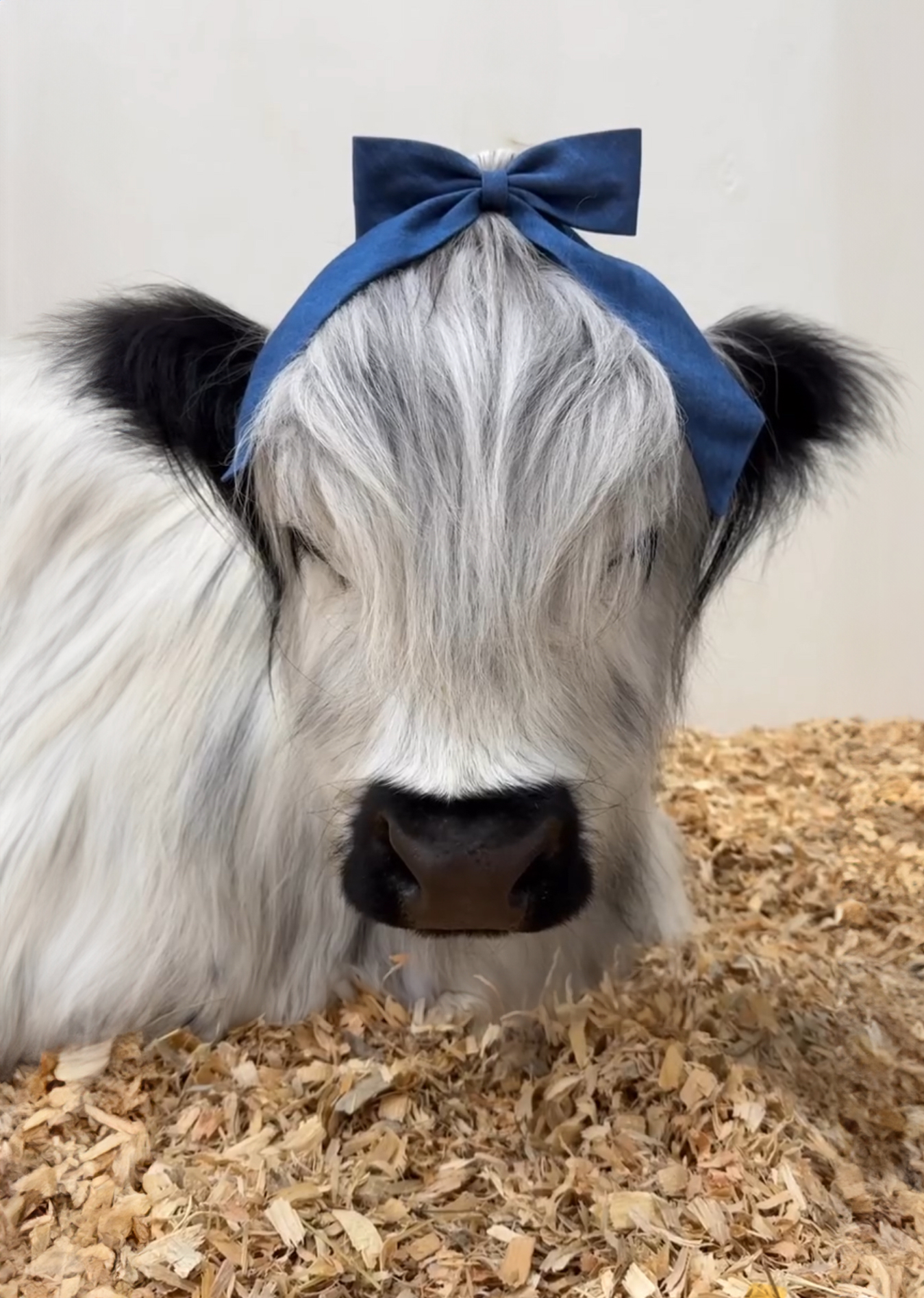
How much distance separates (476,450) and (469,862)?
0.95ft

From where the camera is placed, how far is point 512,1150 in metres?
1.02

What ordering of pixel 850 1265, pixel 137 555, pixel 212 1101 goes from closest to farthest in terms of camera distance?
pixel 850 1265 → pixel 212 1101 → pixel 137 555

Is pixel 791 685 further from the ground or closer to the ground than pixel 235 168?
closer to the ground

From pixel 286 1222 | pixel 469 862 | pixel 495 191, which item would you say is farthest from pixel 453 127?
pixel 286 1222

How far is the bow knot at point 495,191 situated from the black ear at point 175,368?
8.7 inches

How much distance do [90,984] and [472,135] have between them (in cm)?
137

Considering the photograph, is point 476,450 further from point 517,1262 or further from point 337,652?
point 517,1262

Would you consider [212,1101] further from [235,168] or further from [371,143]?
[235,168]

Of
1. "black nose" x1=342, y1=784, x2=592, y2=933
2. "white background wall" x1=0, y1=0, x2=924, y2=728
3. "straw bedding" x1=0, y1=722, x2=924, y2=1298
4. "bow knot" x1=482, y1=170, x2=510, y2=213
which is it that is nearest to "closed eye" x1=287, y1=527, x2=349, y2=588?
"black nose" x1=342, y1=784, x2=592, y2=933

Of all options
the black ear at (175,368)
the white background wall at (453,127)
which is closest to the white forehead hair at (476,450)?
the black ear at (175,368)

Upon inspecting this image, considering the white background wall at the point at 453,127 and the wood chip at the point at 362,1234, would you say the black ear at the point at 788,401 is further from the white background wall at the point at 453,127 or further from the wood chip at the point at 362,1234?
the white background wall at the point at 453,127

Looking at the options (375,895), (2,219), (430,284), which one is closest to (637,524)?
(430,284)

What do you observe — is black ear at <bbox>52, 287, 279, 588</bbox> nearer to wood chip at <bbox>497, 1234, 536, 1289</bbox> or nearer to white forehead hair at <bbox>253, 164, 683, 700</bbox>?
white forehead hair at <bbox>253, 164, 683, 700</bbox>

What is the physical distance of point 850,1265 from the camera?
85 cm
